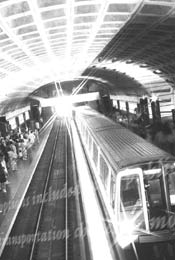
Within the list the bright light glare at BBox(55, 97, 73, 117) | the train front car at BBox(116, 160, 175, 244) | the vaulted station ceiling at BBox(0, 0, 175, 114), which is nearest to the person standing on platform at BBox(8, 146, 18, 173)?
the vaulted station ceiling at BBox(0, 0, 175, 114)

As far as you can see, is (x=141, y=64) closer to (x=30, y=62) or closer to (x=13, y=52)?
(x=30, y=62)

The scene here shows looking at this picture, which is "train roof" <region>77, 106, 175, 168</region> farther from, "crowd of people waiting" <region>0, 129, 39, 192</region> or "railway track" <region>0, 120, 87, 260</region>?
"crowd of people waiting" <region>0, 129, 39, 192</region>

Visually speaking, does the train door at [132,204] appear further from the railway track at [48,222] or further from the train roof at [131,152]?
the railway track at [48,222]

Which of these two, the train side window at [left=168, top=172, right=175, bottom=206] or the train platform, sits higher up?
the train side window at [left=168, top=172, right=175, bottom=206]

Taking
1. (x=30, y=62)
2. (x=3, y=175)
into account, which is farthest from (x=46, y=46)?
(x=3, y=175)

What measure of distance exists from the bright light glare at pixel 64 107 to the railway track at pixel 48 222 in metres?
22.7

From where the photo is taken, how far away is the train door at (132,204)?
6898 mm

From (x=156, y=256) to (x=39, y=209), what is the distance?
5326 millimetres

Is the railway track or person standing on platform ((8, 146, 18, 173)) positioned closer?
the railway track

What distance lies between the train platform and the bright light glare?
19.8m

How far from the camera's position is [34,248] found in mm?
8680

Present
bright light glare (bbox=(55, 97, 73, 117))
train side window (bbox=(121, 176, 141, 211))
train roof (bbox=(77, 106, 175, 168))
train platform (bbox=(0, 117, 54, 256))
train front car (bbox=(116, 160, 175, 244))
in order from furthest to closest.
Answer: bright light glare (bbox=(55, 97, 73, 117)) → train platform (bbox=(0, 117, 54, 256)) → train roof (bbox=(77, 106, 175, 168)) → train side window (bbox=(121, 176, 141, 211)) → train front car (bbox=(116, 160, 175, 244))

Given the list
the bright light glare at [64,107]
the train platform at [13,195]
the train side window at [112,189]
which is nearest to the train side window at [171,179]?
the train side window at [112,189]

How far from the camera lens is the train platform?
9852 mm
